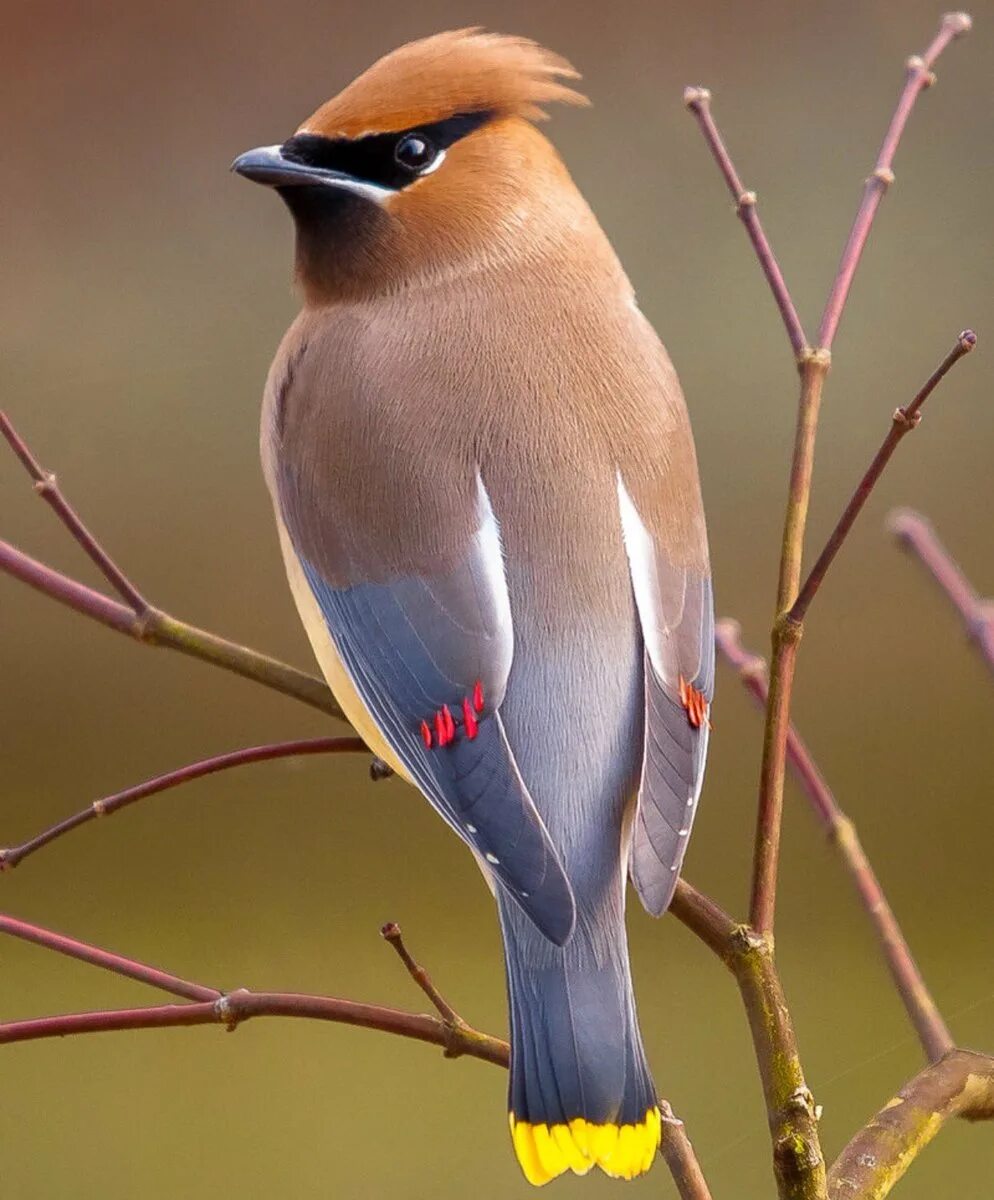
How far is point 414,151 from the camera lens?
1.53 meters

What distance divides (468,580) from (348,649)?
0.45 ft

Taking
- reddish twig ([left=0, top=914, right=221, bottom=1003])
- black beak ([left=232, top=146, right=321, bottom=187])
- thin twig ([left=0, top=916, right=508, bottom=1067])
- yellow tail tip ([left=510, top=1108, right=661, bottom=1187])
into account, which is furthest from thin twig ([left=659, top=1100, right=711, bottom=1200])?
black beak ([left=232, top=146, right=321, bottom=187])

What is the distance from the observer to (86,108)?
2883mm

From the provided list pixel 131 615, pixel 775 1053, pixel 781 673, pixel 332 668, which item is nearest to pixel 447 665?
pixel 332 668

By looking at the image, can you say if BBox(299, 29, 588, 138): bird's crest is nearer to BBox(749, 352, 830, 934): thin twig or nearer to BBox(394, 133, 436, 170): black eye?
BBox(394, 133, 436, 170): black eye

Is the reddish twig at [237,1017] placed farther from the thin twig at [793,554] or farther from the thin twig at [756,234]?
the thin twig at [756,234]

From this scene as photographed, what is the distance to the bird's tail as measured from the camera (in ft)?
3.79

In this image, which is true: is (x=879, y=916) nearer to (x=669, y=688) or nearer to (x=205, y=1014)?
(x=669, y=688)

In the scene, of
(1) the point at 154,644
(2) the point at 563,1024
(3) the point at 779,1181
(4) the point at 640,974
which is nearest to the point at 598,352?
(1) the point at 154,644

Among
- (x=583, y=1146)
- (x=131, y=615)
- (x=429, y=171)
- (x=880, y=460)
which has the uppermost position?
(x=429, y=171)

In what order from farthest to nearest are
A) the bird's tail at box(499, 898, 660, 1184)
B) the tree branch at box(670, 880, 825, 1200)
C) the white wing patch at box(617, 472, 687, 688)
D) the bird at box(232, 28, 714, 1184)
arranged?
1. the white wing patch at box(617, 472, 687, 688)
2. the bird at box(232, 28, 714, 1184)
3. the bird's tail at box(499, 898, 660, 1184)
4. the tree branch at box(670, 880, 825, 1200)

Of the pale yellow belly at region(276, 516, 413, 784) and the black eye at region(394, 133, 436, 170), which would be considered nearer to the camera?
the pale yellow belly at region(276, 516, 413, 784)

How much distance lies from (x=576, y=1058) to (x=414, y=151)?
746mm

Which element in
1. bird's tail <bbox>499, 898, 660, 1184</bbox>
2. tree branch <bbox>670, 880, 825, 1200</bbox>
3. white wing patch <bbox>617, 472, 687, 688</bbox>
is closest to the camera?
tree branch <bbox>670, 880, 825, 1200</bbox>
